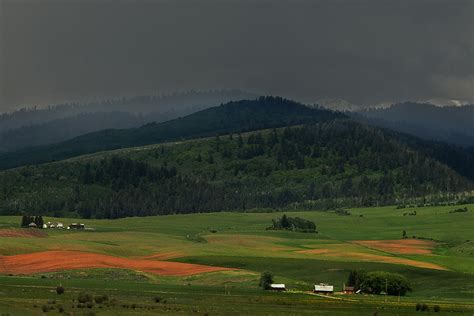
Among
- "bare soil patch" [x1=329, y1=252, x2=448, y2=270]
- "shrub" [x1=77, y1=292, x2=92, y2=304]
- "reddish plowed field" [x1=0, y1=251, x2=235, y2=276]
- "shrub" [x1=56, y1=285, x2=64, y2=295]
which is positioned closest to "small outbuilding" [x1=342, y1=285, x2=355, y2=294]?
"reddish plowed field" [x1=0, y1=251, x2=235, y2=276]

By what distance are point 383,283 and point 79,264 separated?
45.8m

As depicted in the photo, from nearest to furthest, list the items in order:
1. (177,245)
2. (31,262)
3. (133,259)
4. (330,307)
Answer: (330,307)
(31,262)
(133,259)
(177,245)

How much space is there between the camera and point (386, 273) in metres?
134

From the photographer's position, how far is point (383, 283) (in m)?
132

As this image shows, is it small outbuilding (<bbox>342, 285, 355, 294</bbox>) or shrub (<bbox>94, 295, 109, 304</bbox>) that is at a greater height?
shrub (<bbox>94, 295, 109, 304</bbox>)

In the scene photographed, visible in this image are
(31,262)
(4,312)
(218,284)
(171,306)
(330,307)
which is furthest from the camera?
(31,262)

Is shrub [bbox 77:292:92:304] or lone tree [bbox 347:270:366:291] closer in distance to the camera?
shrub [bbox 77:292:92:304]

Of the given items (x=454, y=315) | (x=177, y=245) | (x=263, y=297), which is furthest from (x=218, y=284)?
(x=177, y=245)

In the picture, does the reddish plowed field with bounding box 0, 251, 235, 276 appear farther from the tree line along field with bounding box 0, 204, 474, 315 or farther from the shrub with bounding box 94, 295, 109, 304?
the shrub with bounding box 94, 295, 109, 304

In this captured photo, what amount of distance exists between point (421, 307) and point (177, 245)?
9341 centimetres

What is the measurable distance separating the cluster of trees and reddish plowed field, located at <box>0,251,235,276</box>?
23359mm

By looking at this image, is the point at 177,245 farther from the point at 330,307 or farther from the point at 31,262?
the point at 330,307

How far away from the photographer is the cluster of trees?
131 m

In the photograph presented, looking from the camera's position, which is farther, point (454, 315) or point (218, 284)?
point (218, 284)
